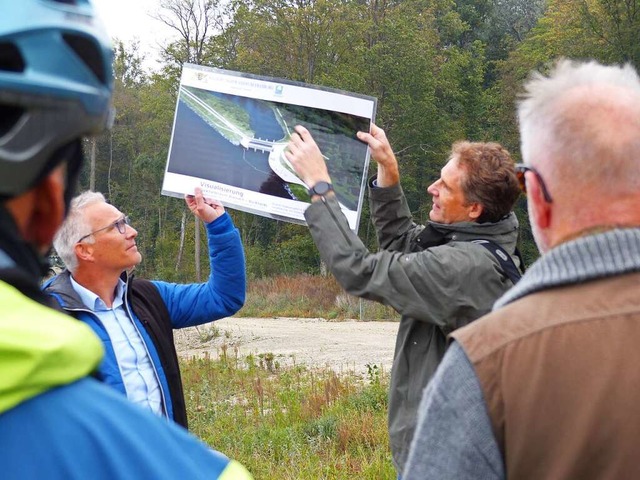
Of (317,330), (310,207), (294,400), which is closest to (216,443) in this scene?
(294,400)

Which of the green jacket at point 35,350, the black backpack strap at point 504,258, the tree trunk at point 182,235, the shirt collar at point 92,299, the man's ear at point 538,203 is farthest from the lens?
the tree trunk at point 182,235

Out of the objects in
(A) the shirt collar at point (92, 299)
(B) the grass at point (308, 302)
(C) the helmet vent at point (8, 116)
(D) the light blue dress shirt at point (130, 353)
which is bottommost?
(B) the grass at point (308, 302)

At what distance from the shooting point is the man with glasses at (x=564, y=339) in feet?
5.35

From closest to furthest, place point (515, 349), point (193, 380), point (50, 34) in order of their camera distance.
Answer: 1. point (50, 34)
2. point (515, 349)
3. point (193, 380)

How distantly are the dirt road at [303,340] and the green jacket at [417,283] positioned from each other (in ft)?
29.2

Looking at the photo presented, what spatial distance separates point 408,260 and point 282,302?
2583 cm

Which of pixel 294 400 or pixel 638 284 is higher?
pixel 638 284

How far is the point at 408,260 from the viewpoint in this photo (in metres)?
3.29

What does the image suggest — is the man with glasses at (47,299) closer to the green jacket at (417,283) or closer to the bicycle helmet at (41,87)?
the bicycle helmet at (41,87)

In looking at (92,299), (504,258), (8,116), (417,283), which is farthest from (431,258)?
(8,116)

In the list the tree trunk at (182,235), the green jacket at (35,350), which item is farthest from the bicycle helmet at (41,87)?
the tree trunk at (182,235)

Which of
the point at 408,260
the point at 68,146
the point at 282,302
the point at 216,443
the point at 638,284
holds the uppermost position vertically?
the point at 68,146

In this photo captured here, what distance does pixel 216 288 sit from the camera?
13.6 feet

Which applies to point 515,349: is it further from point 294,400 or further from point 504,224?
point 294,400
